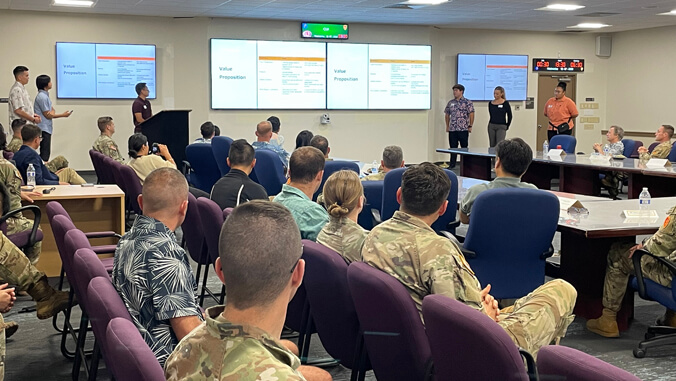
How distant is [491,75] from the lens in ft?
49.3

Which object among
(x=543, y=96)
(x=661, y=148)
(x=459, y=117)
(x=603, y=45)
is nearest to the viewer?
(x=661, y=148)

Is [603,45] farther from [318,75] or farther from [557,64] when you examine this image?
[318,75]

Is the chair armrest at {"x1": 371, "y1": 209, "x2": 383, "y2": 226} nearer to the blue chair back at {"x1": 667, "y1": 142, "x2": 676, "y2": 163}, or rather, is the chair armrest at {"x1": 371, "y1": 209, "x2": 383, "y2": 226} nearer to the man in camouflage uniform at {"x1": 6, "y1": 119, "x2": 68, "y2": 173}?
the man in camouflage uniform at {"x1": 6, "y1": 119, "x2": 68, "y2": 173}

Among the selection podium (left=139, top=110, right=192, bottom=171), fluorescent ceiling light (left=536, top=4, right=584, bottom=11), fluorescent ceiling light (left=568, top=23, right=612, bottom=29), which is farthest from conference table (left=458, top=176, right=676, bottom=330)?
fluorescent ceiling light (left=568, top=23, right=612, bottom=29)

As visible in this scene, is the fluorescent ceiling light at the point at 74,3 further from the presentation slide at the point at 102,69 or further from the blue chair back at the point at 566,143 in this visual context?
the blue chair back at the point at 566,143

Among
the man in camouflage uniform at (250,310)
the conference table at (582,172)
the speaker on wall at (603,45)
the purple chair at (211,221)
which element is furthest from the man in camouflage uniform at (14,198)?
the speaker on wall at (603,45)

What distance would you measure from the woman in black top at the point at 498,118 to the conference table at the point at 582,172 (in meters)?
3.20

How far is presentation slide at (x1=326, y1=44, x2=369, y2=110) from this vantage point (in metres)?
13.8

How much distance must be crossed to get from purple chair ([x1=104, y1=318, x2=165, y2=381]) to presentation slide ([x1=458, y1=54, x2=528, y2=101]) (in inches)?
539

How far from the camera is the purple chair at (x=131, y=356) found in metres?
1.55

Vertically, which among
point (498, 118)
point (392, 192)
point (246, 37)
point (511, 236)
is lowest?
point (511, 236)

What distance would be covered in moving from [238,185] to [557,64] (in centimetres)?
1209

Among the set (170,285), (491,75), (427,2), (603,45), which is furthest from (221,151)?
(603,45)

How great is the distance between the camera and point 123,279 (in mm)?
2547
